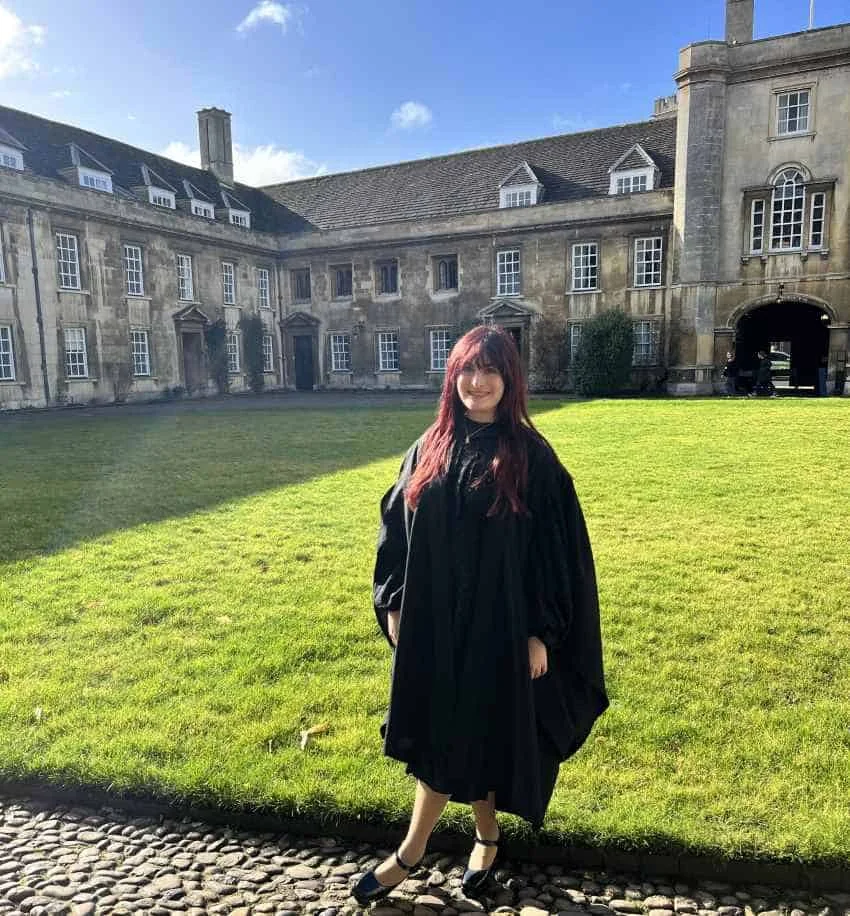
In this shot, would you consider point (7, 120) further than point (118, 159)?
No

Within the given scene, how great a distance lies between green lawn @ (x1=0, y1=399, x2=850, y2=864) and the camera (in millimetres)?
3213

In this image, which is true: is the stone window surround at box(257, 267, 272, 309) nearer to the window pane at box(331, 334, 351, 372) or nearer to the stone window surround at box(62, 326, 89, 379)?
the window pane at box(331, 334, 351, 372)

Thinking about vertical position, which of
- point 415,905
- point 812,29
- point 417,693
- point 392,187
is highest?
point 812,29

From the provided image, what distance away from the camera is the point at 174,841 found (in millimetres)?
3115

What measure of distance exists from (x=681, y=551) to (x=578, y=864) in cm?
423

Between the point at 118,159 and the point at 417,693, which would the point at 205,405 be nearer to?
the point at 118,159

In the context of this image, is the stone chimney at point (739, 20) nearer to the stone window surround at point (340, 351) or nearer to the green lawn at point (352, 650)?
the stone window surround at point (340, 351)

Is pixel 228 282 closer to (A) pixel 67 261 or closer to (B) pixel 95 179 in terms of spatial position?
(B) pixel 95 179

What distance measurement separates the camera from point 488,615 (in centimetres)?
259

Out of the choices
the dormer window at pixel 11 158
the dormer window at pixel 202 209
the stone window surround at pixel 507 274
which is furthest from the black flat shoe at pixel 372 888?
the dormer window at pixel 202 209

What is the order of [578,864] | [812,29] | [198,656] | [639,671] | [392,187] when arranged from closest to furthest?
[578,864], [639,671], [198,656], [812,29], [392,187]

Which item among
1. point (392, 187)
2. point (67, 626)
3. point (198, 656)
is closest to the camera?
point (198, 656)

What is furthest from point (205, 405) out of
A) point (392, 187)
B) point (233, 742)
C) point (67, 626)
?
point (233, 742)

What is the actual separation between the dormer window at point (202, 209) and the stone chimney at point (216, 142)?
13.7 feet
